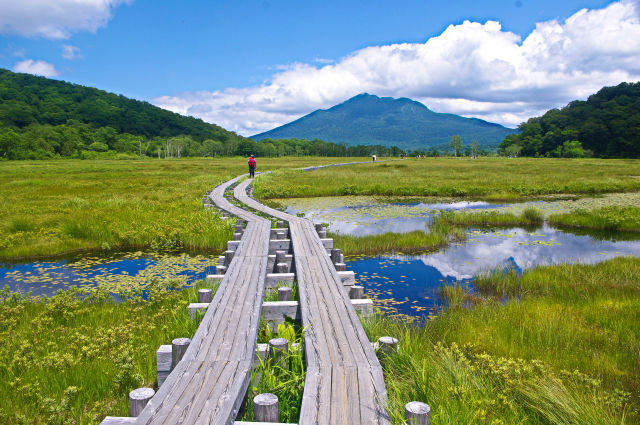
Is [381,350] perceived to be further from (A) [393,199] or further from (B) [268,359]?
(A) [393,199]

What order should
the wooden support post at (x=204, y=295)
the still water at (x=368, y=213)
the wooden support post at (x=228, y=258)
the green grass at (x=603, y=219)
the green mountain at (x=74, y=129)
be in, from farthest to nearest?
the green mountain at (x=74, y=129) → the still water at (x=368, y=213) → the green grass at (x=603, y=219) → the wooden support post at (x=228, y=258) → the wooden support post at (x=204, y=295)

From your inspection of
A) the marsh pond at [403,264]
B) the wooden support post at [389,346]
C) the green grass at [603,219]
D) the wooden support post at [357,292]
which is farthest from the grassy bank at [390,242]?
the wooden support post at [389,346]

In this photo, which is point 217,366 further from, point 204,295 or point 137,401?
point 204,295

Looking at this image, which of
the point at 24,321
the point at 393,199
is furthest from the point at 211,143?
the point at 24,321

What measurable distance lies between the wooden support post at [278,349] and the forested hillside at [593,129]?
114 m

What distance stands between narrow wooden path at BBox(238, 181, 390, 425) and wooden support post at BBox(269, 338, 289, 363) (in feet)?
0.92

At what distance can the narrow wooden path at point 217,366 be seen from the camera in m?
2.94

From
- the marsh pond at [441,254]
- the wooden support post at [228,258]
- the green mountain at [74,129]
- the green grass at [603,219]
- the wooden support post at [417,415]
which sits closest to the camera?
the wooden support post at [417,415]

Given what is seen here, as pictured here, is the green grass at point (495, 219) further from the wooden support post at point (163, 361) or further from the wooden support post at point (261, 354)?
the wooden support post at point (163, 361)

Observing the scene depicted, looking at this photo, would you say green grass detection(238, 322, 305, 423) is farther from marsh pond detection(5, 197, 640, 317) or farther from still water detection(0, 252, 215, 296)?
still water detection(0, 252, 215, 296)

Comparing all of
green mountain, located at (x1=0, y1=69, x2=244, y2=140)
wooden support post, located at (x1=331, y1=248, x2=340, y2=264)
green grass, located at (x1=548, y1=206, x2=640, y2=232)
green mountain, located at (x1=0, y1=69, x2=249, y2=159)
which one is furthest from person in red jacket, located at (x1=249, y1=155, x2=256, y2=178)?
green mountain, located at (x1=0, y1=69, x2=244, y2=140)

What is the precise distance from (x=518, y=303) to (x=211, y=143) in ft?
531

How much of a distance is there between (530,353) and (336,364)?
3096 mm

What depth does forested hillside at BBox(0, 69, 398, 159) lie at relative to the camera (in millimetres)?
112062
